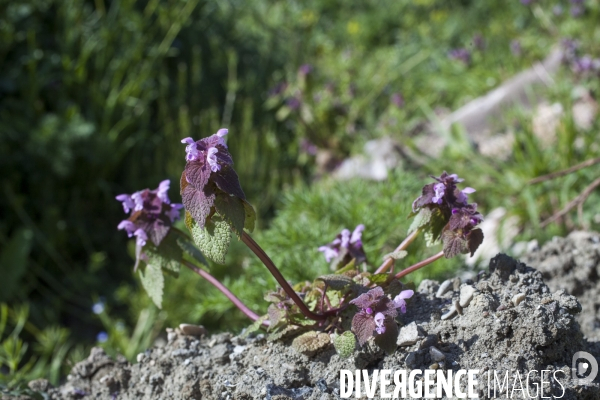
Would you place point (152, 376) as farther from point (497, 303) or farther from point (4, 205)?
point (4, 205)

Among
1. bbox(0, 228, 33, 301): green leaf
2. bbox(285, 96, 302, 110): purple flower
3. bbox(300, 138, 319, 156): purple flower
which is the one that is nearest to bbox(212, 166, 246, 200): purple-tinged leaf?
bbox(0, 228, 33, 301): green leaf

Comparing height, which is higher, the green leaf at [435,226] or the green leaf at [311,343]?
the green leaf at [435,226]

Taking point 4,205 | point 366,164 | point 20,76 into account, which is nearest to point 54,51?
point 20,76

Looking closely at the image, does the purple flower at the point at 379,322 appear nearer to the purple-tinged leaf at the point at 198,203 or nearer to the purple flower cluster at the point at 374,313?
the purple flower cluster at the point at 374,313

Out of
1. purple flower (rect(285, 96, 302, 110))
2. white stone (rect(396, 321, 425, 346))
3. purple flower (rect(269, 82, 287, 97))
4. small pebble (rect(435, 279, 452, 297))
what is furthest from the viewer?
purple flower (rect(269, 82, 287, 97))

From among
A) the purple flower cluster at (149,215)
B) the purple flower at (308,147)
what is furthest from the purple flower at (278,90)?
the purple flower cluster at (149,215)

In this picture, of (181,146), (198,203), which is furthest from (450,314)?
(181,146)

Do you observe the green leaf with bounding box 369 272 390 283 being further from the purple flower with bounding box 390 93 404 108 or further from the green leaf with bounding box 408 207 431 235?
the purple flower with bounding box 390 93 404 108

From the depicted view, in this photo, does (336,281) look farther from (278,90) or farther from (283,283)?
(278,90)
